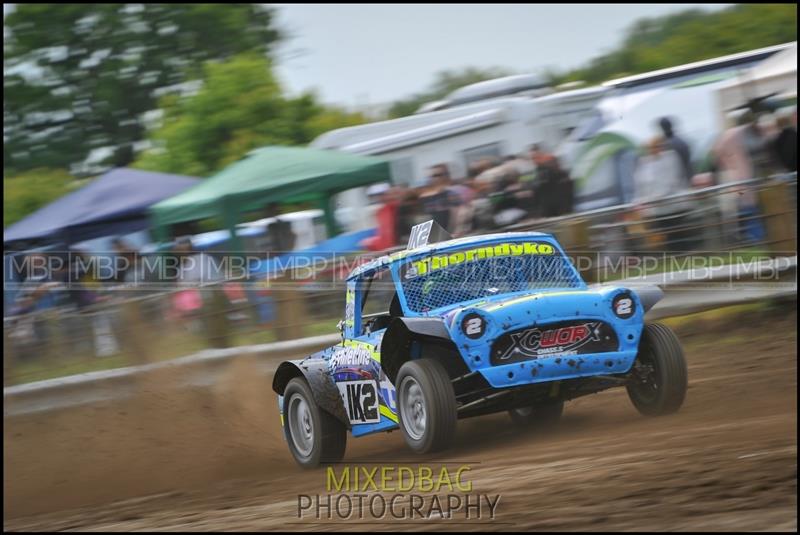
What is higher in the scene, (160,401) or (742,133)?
(742,133)

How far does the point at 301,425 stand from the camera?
849 cm

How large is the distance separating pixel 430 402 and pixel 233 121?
70.1 ft

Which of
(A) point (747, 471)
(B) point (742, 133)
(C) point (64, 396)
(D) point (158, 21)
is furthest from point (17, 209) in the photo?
(A) point (747, 471)

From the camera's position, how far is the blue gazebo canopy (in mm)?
15086

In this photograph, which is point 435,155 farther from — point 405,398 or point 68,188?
point 68,188

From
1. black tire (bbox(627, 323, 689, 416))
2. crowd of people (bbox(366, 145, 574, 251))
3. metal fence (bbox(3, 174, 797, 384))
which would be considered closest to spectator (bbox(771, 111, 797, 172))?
metal fence (bbox(3, 174, 797, 384))

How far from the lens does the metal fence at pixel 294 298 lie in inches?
432

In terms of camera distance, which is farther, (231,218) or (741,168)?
(231,218)

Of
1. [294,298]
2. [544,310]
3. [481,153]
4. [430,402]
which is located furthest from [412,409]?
[481,153]

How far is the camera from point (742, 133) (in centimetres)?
1186

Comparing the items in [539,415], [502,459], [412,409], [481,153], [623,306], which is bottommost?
[539,415]

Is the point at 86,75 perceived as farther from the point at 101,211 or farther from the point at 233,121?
the point at 101,211

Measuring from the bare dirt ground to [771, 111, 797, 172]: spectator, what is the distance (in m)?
1.53

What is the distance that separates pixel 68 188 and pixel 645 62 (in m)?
17.9
